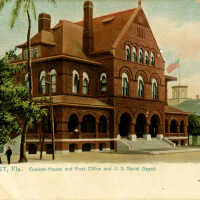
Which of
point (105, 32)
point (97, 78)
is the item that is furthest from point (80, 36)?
point (97, 78)

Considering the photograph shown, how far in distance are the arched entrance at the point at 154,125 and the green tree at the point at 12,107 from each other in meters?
20.2

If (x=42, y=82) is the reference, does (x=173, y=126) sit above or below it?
below

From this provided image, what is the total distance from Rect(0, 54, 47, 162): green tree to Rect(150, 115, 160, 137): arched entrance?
2015cm

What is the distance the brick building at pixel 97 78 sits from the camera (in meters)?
34.2

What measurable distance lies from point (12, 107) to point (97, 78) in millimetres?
15912

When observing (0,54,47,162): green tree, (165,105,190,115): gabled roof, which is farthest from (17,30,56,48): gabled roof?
(165,105,190,115): gabled roof

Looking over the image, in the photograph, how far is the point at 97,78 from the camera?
3847 cm

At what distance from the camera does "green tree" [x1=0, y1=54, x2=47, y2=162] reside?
22.6 meters

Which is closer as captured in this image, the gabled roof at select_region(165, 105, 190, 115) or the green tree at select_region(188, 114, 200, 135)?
the gabled roof at select_region(165, 105, 190, 115)

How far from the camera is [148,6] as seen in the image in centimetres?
2120

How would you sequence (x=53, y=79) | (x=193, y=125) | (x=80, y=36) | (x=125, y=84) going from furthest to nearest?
(x=193, y=125) → (x=125, y=84) → (x=80, y=36) → (x=53, y=79)

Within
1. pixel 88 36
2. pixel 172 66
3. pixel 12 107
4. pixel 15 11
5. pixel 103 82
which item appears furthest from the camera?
pixel 103 82

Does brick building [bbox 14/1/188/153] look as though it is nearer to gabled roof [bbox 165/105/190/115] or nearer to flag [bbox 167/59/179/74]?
gabled roof [bbox 165/105/190/115]

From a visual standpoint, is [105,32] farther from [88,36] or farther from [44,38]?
[44,38]
